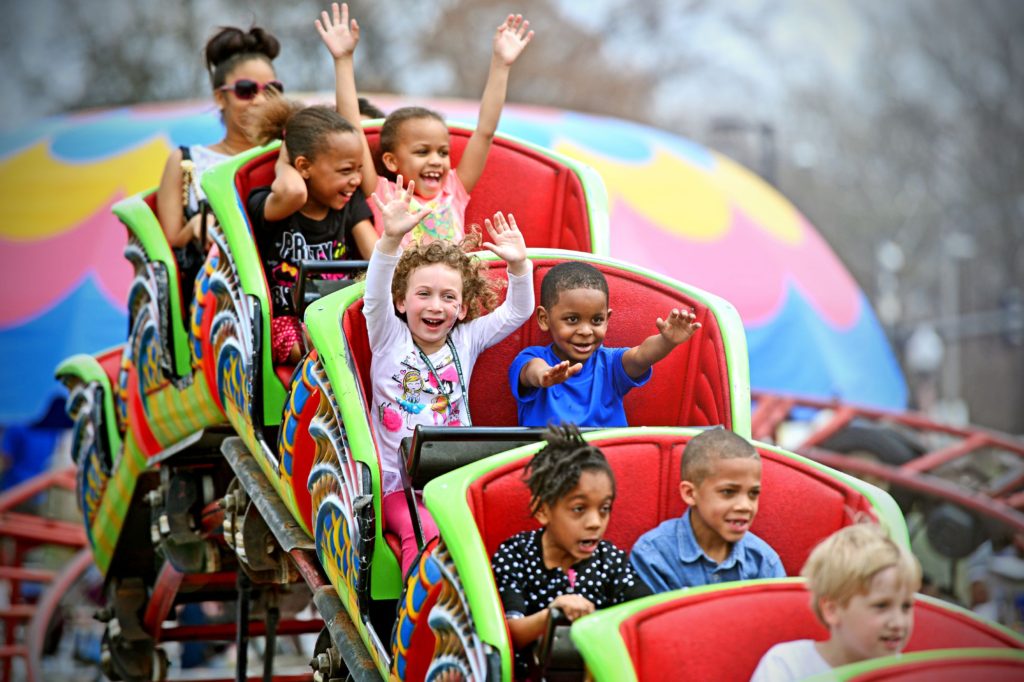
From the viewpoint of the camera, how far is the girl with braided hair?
8.85ft

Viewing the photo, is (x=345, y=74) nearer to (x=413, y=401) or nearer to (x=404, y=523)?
(x=413, y=401)

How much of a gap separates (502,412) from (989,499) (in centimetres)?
477

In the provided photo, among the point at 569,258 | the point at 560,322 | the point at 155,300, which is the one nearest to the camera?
the point at 560,322

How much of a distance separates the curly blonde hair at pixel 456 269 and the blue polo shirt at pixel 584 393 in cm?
17

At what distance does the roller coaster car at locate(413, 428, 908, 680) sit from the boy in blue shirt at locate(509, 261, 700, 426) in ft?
1.50

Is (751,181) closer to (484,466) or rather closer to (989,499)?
(989,499)

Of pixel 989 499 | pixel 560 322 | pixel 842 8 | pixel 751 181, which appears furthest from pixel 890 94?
pixel 560 322

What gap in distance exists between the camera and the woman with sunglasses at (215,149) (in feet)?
16.3

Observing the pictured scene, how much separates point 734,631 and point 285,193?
7.10ft

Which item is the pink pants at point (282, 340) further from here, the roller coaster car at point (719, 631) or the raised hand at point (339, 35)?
the roller coaster car at point (719, 631)

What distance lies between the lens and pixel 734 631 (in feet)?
8.14

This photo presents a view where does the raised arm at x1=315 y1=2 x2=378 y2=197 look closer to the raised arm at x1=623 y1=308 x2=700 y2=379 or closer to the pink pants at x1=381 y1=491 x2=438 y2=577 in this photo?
the raised arm at x1=623 y1=308 x2=700 y2=379

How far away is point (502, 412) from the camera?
3.70 m

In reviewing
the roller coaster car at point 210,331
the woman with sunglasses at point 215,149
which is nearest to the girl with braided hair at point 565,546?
the roller coaster car at point 210,331
